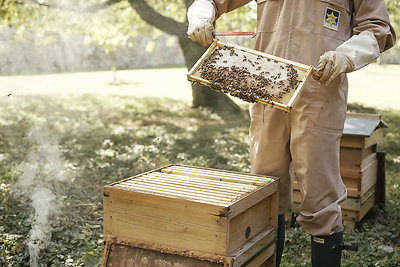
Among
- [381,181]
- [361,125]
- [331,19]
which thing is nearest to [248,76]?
[331,19]

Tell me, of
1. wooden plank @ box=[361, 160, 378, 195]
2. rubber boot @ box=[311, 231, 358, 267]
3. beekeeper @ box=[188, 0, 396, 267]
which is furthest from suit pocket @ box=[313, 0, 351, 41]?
wooden plank @ box=[361, 160, 378, 195]

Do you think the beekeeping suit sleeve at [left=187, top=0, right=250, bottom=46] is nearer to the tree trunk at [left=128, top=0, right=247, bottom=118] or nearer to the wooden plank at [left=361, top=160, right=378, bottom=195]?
the wooden plank at [left=361, top=160, right=378, bottom=195]

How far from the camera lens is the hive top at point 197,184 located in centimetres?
183

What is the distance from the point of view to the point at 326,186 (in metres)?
2.05

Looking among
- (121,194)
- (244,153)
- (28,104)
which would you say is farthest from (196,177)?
(28,104)

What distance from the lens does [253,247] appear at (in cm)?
193

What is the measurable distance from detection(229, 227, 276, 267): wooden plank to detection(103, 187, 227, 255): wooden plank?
96 millimetres

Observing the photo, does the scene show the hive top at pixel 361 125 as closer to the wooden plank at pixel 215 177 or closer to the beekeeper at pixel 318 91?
the beekeeper at pixel 318 91

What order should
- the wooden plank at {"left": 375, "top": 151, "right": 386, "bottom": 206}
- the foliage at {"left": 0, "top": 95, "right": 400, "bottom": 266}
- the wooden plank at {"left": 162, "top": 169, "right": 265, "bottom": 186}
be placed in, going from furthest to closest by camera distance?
the wooden plank at {"left": 375, "top": 151, "right": 386, "bottom": 206} → the foliage at {"left": 0, "top": 95, "right": 400, "bottom": 266} → the wooden plank at {"left": 162, "top": 169, "right": 265, "bottom": 186}

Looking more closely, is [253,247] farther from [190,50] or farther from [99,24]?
[99,24]

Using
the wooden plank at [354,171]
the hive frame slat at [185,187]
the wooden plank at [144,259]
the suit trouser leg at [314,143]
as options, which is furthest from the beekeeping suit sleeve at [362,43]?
the wooden plank at [354,171]

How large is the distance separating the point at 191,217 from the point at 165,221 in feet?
0.38

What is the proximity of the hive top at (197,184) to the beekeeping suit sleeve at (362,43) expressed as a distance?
557mm

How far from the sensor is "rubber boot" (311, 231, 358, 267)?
6.97 ft
